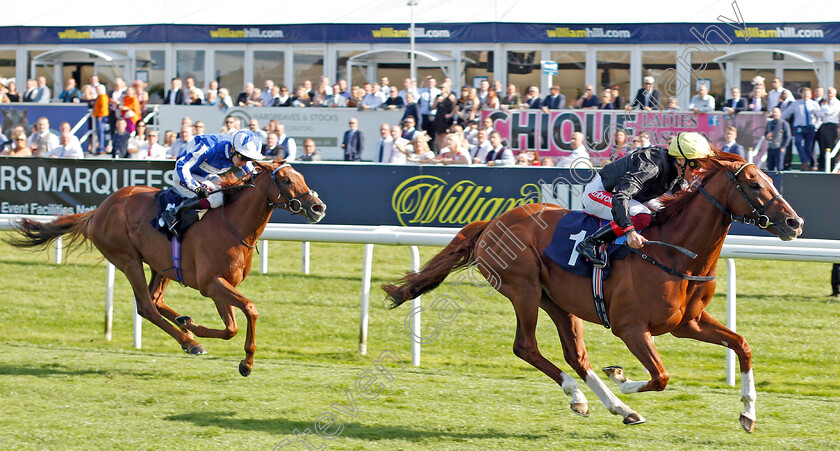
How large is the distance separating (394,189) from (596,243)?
181 inches

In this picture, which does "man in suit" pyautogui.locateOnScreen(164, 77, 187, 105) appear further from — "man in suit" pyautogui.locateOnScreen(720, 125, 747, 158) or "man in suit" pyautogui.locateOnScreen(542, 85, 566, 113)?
"man in suit" pyautogui.locateOnScreen(720, 125, 747, 158)

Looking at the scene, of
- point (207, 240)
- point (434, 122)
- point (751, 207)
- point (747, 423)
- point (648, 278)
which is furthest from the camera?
point (434, 122)

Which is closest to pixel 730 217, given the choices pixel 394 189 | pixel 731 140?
pixel 394 189

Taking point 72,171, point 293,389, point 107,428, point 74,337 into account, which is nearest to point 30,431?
point 107,428

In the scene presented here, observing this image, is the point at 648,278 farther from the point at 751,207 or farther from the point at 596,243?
the point at 751,207

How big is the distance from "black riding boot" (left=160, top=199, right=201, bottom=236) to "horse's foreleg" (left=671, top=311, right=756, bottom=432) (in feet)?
9.44

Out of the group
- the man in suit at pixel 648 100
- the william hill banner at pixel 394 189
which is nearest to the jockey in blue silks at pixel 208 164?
the william hill banner at pixel 394 189

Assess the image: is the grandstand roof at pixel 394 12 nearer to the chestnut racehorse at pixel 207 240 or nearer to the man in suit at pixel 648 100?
the man in suit at pixel 648 100

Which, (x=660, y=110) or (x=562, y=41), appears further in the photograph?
(x=562, y=41)

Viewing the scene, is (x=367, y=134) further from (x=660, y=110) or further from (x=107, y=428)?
(x=107, y=428)

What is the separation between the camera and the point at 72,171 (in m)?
9.76

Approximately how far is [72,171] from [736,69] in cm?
881

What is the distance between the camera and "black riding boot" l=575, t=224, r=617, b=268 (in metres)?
4.61

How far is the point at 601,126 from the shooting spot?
10633 millimetres
